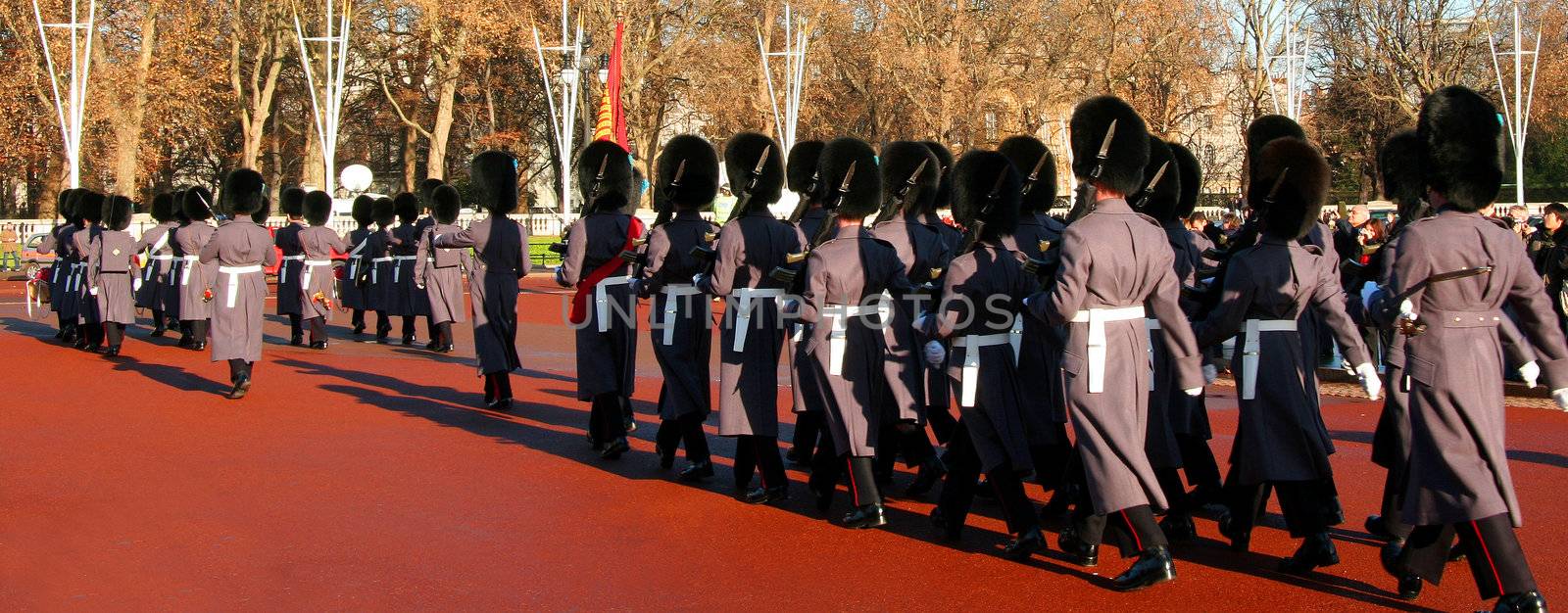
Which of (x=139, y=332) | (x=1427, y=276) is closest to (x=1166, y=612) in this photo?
(x=1427, y=276)

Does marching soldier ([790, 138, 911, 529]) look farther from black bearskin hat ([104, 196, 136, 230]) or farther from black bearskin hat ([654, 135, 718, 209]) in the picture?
black bearskin hat ([104, 196, 136, 230])

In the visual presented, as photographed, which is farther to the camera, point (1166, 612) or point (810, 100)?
point (810, 100)

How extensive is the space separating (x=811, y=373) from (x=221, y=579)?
8.79 ft

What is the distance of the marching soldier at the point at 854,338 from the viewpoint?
663 centimetres

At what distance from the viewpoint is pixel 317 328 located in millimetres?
15211

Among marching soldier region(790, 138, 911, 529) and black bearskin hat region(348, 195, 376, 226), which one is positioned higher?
black bearskin hat region(348, 195, 376, 226)

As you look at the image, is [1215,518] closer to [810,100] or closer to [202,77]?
[202,77]

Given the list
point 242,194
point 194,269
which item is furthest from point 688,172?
point 194,269

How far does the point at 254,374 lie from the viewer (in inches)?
500

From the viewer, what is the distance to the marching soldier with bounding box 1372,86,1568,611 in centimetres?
500

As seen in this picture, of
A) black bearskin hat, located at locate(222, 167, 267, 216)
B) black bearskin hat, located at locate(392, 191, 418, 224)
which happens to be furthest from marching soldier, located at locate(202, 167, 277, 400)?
black bearskin hat, located at locate(392, 191, 418, 224)

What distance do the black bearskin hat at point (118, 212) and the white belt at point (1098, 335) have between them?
1194 cm

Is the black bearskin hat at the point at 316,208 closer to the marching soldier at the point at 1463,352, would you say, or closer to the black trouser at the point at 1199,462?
the black trouser at the point at 1199,462

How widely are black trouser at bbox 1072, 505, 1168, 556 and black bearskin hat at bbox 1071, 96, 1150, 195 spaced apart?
48.0 inches
